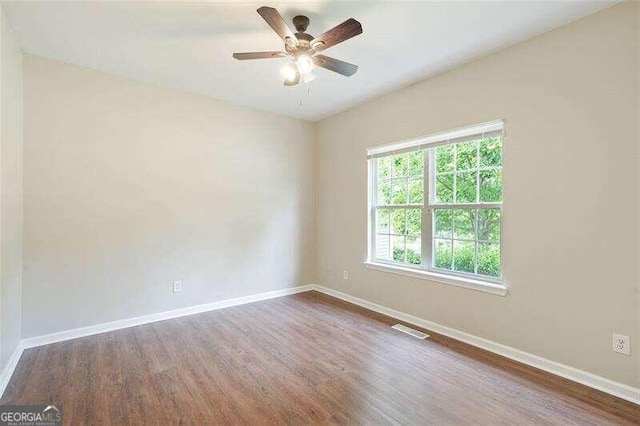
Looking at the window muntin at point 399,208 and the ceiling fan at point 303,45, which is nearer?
the ceiling fan at point 303,45

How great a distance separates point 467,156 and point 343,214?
5.94 ft

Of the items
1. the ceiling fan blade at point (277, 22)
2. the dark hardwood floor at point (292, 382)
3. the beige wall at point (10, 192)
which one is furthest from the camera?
the beige wall at point (10, 192)

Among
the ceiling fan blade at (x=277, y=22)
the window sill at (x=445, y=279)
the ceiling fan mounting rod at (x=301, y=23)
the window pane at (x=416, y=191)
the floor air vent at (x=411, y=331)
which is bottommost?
the floor air vent at (x=411, y=331)

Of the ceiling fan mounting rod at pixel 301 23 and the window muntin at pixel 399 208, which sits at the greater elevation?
the ceiling fan mounting rod at pixel 301 23

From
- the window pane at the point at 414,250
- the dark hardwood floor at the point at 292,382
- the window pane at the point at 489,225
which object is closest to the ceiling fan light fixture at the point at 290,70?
the window pane at the point at 489,225

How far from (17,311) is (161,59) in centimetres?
248

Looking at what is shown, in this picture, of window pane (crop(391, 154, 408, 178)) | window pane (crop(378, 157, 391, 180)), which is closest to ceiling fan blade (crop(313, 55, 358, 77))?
window pane (crop(391, 154, 408, 178))

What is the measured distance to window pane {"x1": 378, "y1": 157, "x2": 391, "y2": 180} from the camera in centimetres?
385

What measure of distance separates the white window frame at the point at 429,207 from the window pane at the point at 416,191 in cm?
5

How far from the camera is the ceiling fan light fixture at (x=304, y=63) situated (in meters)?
2.18

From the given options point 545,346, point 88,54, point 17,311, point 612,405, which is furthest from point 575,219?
point 17,311

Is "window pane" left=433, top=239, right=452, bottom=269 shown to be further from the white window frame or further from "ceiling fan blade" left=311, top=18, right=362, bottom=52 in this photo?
"ceiling fan blade" left=311, top=18, right=362, bottom=52

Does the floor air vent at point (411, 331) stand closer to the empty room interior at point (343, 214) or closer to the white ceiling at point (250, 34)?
the empty room interior at point (343, 214)

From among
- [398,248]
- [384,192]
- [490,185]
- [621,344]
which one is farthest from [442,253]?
[621,344]
